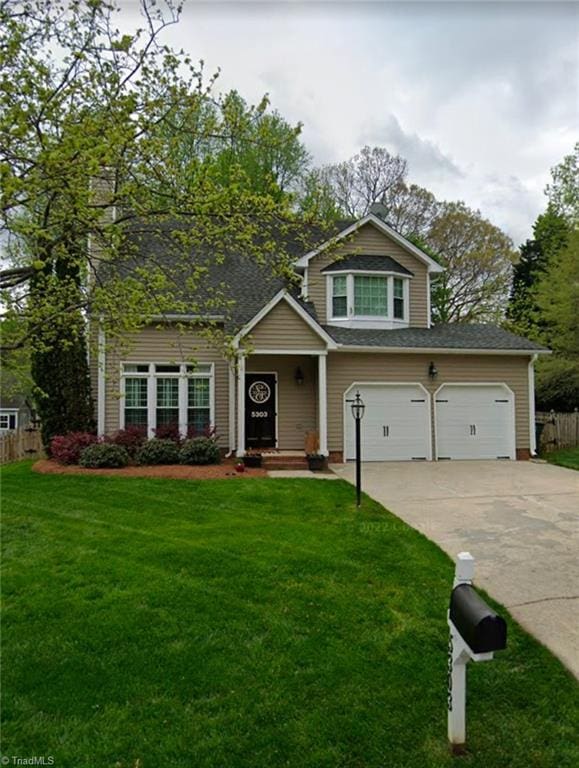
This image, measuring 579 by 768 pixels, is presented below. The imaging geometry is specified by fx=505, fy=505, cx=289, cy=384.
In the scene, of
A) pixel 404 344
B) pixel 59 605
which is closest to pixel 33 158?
pixel 59 605

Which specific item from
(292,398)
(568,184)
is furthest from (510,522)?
(568,184)

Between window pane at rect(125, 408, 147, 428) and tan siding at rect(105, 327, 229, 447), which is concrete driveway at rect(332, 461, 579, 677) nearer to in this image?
tan siding at rect(105, 327, 229, 447)

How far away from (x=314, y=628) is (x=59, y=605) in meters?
2.31

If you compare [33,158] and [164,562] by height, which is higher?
[33,158]

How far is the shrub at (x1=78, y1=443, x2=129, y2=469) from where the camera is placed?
1137 cm

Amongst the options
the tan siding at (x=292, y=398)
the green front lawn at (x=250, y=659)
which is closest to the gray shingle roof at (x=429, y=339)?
the tan siding at (x=292, y=398)

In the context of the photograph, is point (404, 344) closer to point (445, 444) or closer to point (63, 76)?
point (445, 444)

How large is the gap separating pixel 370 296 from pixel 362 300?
281 millimetres

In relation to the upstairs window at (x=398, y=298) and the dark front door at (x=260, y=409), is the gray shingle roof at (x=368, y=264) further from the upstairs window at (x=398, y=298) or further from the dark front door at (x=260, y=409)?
the dark front door at (x=260, y=409)

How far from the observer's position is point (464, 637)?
8.98ft

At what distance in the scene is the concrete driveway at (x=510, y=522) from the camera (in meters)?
4.71

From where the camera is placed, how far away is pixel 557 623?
14.4 feet

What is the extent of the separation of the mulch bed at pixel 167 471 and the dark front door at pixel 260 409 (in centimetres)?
226

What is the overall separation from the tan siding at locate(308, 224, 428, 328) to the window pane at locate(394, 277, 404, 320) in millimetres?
338
